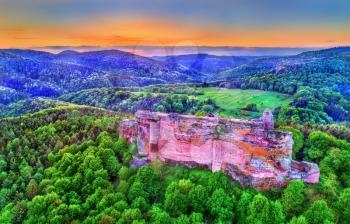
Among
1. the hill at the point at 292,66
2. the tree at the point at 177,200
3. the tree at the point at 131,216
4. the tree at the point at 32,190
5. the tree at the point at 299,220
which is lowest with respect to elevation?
the tree at the point at 32,190

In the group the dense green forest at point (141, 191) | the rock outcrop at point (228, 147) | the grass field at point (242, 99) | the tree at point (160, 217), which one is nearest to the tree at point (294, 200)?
the dense green forest at point (141, 191)

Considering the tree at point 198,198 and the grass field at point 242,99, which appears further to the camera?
the grass field at point 242,99

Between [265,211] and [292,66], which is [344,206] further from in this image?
[292,66]

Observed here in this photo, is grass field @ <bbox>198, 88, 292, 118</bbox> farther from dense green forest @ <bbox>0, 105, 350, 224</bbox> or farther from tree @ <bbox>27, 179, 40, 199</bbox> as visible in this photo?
tree @ <bbox>27, 179, 40, 199</bbox>

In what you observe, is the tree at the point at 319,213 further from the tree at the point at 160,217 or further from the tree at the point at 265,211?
the tree at the point at 160,217

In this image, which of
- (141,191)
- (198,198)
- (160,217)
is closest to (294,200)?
(198,198)

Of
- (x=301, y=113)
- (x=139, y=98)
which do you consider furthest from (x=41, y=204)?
(x=139, y=98)
